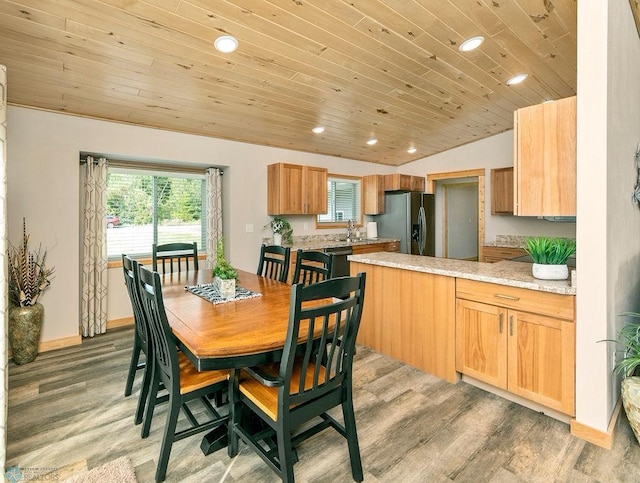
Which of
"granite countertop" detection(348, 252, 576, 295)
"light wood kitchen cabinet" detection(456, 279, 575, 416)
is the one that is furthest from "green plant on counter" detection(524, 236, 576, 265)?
"light wood kitchen cabinet" detection(456, 279, 575, 416)

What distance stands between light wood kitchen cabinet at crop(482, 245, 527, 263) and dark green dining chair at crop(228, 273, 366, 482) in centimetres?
456

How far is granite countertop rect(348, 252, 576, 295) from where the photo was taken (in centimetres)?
212

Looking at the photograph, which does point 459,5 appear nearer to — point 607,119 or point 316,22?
point 316,22

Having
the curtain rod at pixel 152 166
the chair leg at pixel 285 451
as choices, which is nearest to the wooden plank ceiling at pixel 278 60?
the curtain rod at pixel 152 166

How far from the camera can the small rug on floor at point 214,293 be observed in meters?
2.18

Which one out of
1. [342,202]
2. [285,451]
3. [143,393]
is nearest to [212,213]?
[342,202]

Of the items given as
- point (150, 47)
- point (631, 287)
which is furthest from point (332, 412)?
point (150, 47)

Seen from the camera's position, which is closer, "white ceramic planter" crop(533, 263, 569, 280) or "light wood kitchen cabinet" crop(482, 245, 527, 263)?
"white ceramic planter" crop(533, 263, 569, 280)

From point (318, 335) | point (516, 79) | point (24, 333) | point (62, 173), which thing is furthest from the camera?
Answer: point (516, 79)

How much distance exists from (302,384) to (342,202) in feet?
16.4

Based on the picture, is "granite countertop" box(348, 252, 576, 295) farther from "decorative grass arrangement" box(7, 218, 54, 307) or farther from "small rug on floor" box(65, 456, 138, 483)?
"decorative grass arrangement" box(7, 218, 54, 307)

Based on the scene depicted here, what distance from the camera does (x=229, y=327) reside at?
1.66m

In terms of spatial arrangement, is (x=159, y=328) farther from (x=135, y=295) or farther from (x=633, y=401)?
(x=633, y=401)

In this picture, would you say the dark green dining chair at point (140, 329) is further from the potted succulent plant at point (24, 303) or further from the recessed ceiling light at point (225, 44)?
the recessed ceiling light at point (225, 44)
